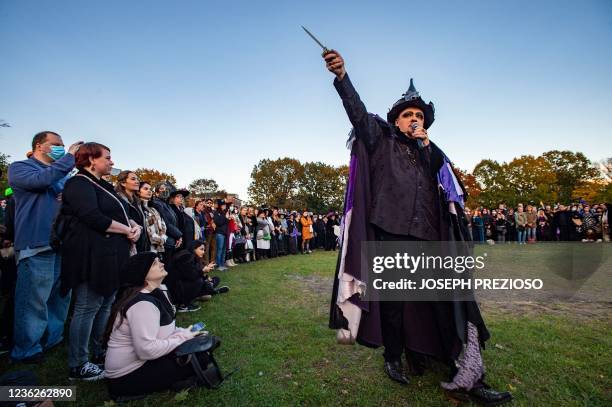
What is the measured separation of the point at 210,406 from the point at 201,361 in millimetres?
387

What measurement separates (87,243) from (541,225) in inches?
977

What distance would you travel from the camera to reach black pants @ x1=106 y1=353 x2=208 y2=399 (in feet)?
8.68

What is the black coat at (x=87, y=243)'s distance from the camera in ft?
9.98

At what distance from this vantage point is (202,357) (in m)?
2.84

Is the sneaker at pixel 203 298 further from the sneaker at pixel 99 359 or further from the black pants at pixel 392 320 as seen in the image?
the black pants at pixel 392 320

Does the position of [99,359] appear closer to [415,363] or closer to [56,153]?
[56,153]

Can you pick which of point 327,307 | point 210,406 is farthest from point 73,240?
point 327,307

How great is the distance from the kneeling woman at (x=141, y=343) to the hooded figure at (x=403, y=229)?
1.40 m

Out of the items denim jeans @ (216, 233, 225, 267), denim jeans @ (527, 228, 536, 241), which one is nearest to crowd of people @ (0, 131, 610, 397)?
denim jeans @ (216, 233, 225, 267)

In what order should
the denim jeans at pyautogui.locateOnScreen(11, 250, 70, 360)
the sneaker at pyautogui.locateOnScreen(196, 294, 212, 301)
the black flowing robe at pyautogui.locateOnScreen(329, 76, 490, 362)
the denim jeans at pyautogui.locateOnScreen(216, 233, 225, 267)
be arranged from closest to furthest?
the black flowing robe at pyautogui.locateOnScreen(329, 76, 490, 362) → the denim jeans at pyautogui.locateOnScreen(11, 250, 70, 360) → the sneaker at pyautogui.locateOnScreen(196, 294, 212, 301) → the denim jeans at pyautogui.locateOnScreen(216, 233, 225, 267)

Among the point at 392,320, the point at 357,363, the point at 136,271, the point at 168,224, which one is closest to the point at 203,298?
Result: the point at 168,224

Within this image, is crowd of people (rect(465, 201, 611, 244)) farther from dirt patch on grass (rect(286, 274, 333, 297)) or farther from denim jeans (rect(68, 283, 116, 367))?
denim jeans (rect(68, 283, 116, 367))

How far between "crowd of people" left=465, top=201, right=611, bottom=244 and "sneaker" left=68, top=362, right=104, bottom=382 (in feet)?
64.0

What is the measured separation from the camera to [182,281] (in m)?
5.57
